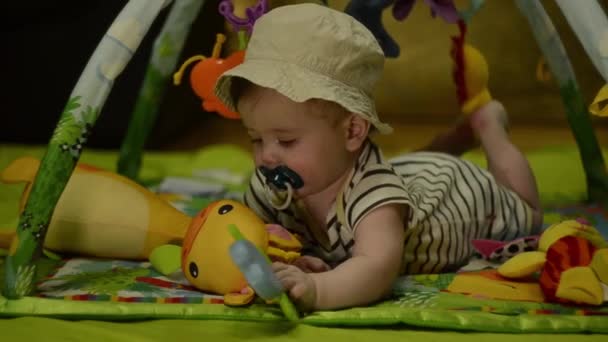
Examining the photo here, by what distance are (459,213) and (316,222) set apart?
0.64ft

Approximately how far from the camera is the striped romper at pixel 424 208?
0.97m

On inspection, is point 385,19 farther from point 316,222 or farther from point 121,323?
Result: point 121,323

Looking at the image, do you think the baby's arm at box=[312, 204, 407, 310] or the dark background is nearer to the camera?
the baby's arm at box=[312, 204, 407, 310]

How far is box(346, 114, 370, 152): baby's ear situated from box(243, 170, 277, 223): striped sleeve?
0.16m

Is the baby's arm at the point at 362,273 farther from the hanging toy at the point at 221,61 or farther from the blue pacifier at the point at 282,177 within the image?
the hanging toy at the point at 221,61

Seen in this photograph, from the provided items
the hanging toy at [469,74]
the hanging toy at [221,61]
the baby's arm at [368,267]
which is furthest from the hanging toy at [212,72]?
the hanging toy at [469,74]

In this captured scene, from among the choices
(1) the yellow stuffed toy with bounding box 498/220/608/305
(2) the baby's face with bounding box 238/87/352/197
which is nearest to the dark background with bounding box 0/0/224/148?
(2) the baby's face with bounding box 238/87/352/197

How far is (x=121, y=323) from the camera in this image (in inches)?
35.2

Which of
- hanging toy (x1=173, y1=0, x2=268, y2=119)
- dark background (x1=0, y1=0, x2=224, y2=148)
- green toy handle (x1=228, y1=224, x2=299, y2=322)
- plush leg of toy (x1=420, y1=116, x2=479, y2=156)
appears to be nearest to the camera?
green toy handle (x1=228, y1=224, x2=299, y2=322)

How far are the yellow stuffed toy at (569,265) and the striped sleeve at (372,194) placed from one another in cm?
16

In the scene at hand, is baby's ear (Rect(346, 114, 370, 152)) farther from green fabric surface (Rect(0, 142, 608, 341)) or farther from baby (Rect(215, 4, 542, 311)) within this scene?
green fabric surface (Rect(0, 142, 608, 341))

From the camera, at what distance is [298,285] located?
2.82 ft

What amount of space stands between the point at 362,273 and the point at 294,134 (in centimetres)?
16

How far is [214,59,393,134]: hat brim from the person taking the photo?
89cm
